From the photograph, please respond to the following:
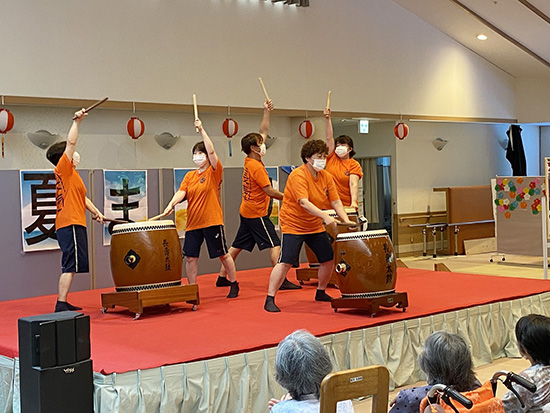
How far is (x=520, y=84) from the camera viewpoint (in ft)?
42.2

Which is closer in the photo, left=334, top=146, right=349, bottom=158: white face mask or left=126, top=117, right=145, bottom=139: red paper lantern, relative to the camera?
left=334, top=146, right=349, bottom=158: white face mask

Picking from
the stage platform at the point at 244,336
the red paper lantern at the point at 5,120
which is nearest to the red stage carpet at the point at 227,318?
the stage platform at the point at 244,336

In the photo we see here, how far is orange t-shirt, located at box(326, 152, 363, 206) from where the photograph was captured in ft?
22.2

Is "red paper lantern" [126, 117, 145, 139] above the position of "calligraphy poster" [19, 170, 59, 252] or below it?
above

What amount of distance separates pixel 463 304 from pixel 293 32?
18.0 feet

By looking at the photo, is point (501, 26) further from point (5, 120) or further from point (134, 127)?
point (5, 120)

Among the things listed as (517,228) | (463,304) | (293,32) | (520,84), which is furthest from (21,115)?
(520,84)

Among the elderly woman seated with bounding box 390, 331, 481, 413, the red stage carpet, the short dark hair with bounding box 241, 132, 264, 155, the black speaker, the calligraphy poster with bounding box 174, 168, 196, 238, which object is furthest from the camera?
the calligraphy poster with bounding box 174, 168, 196, 238

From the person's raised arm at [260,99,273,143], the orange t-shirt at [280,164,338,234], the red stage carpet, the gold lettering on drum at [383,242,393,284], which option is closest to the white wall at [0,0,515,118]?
the person's raised arm at [260,99,273,143]

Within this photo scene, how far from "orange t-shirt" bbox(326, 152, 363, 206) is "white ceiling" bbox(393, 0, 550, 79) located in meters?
4.49

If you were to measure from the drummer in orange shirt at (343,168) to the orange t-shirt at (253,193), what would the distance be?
801 millimetres

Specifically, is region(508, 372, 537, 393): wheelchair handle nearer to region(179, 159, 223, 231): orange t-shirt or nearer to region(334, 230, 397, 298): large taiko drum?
region(334, 230, 397, 298): large taiko drum

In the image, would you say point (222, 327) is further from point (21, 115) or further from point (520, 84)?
point (520, 84)

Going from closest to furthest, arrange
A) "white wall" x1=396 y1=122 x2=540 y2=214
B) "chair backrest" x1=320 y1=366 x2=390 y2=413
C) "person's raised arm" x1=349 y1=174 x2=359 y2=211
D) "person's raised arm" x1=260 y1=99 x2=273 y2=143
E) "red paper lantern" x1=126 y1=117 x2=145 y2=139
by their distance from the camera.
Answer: "chair backrest" x1=320 y1=366 x2=390 y2=413 < "person's raised arm" x1=260 y1=99 x2=273 y2=143 < "person's raised arm" x1=349 y1=174 x2=359 y2=211 < "red paper lantern" x1=126 y1=117 x2=145 y2=139 < "white wall" x1=396 y1=122 x2=540 y2=214
